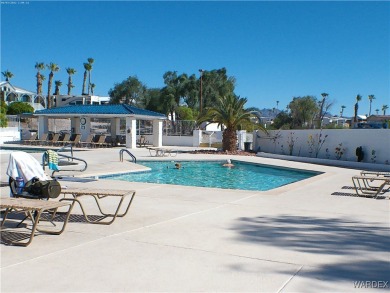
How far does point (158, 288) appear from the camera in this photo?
12.4 feet

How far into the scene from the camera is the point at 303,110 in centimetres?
5541

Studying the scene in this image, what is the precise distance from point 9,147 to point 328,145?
892 inches

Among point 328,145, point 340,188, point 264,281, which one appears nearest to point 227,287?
point 264,281

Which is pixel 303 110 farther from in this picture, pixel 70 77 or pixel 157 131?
pixel 70 77

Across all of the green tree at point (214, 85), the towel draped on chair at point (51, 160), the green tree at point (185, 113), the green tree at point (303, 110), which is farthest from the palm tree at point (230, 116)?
the green tree at point (303, 110)

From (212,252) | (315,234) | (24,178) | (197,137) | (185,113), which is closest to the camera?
(212,252)

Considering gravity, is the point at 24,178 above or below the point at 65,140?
below

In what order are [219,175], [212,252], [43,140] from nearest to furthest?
[212,252]
[219,175]
[43,140]

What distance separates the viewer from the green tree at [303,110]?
55.2m

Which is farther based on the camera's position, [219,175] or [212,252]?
[219,175]

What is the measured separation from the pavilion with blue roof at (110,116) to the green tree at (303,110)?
27875mm

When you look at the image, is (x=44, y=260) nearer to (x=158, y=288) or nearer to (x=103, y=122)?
(x=158, y=288)

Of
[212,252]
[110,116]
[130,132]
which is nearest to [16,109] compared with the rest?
[110,116]

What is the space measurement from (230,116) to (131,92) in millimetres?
38278
